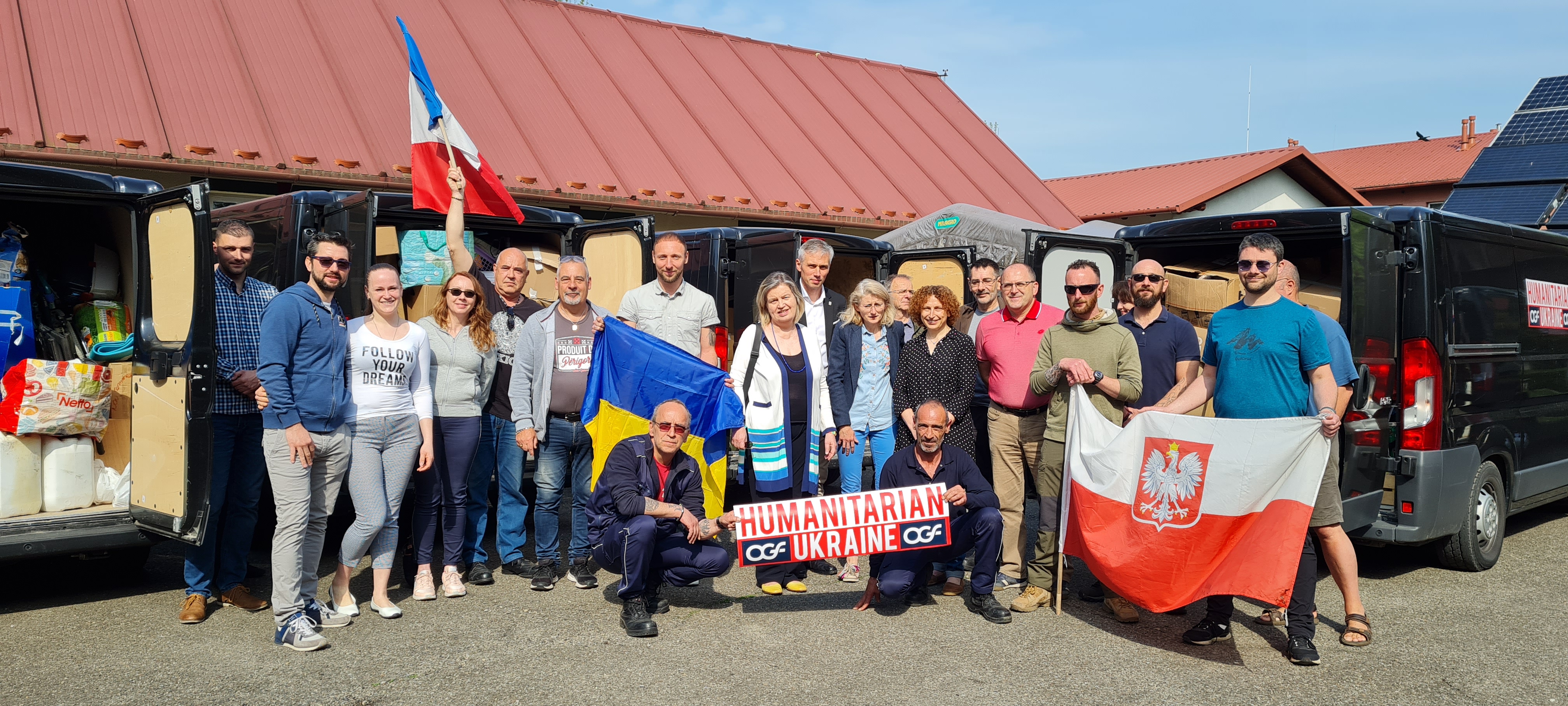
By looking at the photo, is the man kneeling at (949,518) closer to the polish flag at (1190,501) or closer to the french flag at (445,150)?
the polish flag at (1190,501)

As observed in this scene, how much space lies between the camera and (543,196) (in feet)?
40.1

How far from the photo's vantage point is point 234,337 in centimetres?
518

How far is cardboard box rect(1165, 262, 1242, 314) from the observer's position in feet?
23.7

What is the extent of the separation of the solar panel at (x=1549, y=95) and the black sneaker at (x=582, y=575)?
13659 mm

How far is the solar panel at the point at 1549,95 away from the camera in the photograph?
13.1 meters

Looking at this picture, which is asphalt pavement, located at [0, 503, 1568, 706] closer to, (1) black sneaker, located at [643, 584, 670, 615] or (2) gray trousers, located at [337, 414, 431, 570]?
(1) black sneaker, located at [643, 584, 670, 615]

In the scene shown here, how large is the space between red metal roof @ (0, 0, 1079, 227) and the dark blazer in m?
7.18

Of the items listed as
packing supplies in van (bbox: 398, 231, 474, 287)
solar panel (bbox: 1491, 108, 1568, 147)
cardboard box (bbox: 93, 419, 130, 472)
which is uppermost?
solar panel (bbox: 1491, 108, 1568, 147)

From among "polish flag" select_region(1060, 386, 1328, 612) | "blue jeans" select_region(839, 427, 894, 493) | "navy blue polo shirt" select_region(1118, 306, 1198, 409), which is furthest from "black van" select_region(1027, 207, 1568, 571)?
"blue jeans" select_region(839, 427, 894, 493)

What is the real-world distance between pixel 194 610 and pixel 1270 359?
537cm

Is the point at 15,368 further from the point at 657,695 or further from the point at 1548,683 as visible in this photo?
the point at 1548,683

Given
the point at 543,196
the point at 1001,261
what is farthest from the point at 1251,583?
the point at 543,196

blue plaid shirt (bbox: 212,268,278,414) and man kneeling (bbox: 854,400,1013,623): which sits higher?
blue plaid shirt (bbox: 212,268,278,414)

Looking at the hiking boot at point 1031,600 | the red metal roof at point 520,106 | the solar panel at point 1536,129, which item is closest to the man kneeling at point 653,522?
the hiking boot at point 1031,600
